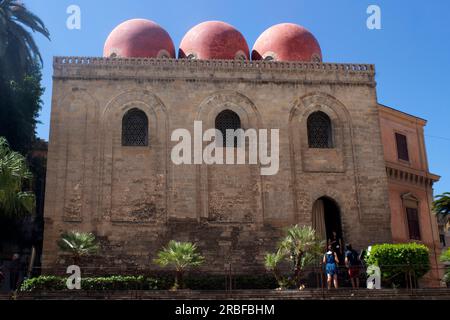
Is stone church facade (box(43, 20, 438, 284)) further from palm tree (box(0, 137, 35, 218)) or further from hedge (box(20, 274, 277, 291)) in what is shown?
palm tree (box(0, 137, 35, 218))

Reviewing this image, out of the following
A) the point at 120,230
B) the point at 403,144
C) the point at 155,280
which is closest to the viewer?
the point at 155,280

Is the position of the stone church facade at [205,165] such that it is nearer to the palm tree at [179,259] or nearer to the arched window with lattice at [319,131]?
the arched window with lattice at [319,131]

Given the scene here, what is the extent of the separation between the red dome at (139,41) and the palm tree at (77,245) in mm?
7237

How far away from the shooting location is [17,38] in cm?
2344

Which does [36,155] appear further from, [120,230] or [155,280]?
[155,280]

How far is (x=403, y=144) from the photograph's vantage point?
2631 cm

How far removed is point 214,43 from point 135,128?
175 inches

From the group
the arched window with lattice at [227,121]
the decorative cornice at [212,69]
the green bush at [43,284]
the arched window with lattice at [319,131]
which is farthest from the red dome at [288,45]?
the green bush at [43,284]

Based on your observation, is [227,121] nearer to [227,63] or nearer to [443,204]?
[227,63]

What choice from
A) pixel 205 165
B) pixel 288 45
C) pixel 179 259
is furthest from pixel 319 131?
pixel 179 259

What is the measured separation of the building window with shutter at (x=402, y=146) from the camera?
85.4ft

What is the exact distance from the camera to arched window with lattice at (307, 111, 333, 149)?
2219 cm

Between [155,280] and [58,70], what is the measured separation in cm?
823

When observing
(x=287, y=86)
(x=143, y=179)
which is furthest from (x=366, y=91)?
(x=143, y=179)
